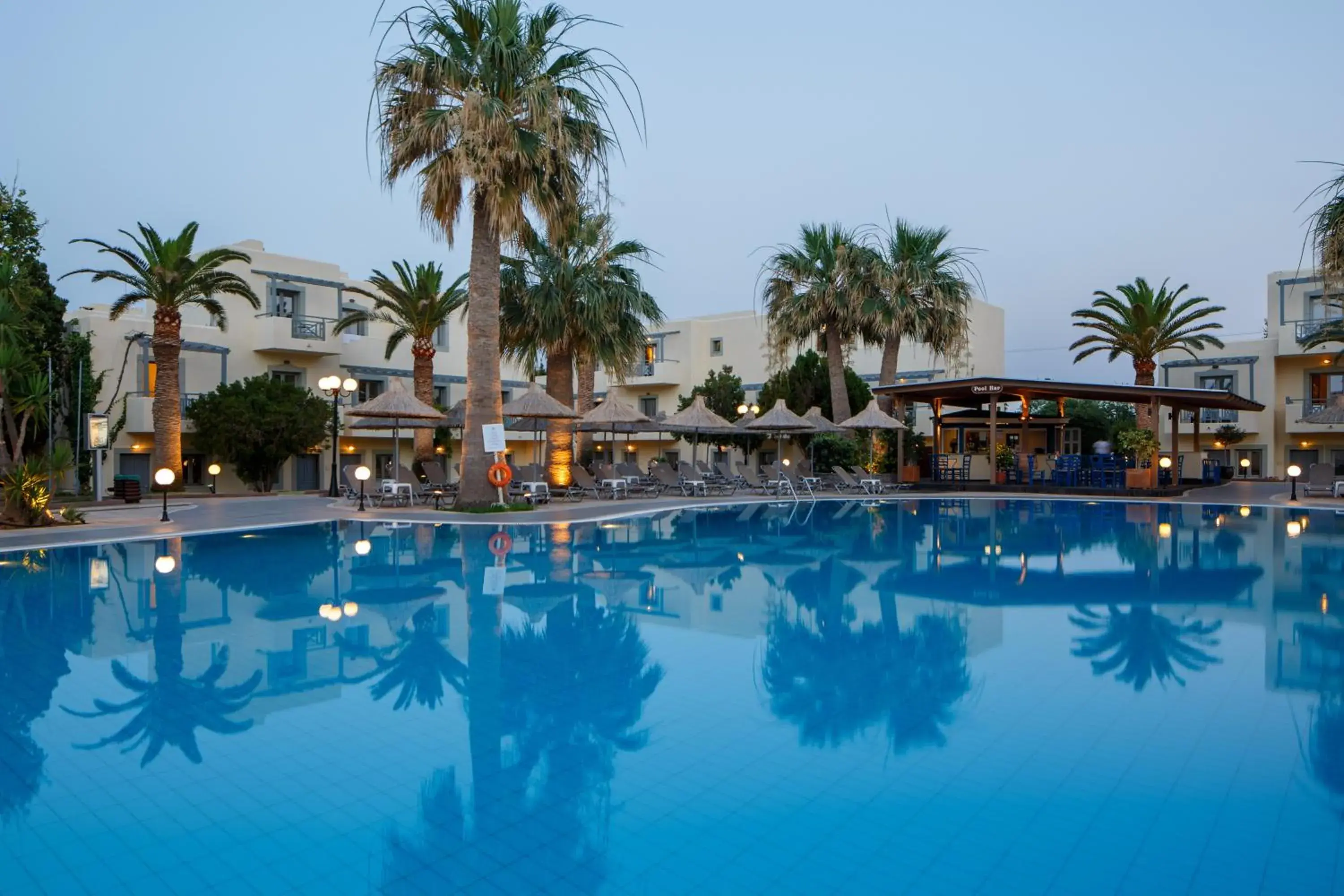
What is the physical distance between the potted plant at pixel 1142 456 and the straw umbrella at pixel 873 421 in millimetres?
6220

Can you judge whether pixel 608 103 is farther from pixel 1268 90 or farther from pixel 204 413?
pixel 1268 90

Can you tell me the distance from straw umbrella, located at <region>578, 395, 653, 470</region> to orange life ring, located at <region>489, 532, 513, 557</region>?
773 cm

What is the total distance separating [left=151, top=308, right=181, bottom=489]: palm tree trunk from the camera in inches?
968

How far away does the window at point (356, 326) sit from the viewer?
34219 mm

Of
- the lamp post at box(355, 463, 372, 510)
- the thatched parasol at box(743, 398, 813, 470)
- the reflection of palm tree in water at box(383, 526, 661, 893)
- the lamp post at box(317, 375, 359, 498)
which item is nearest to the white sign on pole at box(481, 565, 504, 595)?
the reflection of palm tree in water at box(383, 526, 661, 893)

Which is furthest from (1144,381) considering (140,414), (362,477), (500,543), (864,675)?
(140,414)

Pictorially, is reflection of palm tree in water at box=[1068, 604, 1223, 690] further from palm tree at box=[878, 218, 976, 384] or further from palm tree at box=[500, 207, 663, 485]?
palm tree at box=[878, 218, 976, 384]

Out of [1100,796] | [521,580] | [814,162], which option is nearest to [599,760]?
[1100,796]

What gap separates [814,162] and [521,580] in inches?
1795

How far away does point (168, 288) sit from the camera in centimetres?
2439

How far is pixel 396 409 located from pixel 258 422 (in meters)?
7.10

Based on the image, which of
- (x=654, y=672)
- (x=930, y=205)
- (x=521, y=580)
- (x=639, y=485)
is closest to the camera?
(x=654, y=672)

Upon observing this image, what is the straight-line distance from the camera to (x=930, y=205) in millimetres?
86938

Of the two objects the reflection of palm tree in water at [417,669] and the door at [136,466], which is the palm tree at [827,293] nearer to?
the door at [136,466]
